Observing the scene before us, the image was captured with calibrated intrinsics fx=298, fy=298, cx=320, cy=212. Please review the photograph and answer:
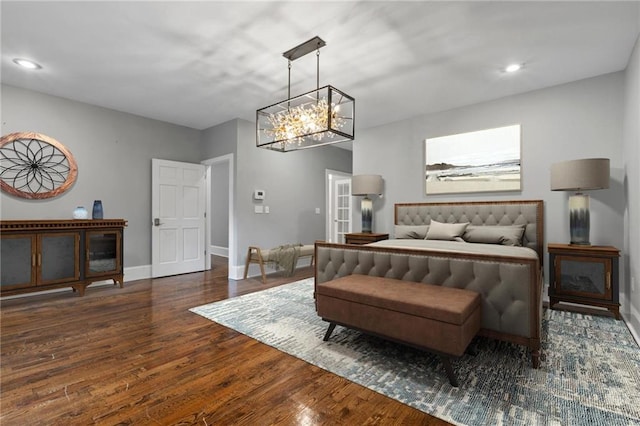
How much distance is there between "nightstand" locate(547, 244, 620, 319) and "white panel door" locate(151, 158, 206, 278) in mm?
5364

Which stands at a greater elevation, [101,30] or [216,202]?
[101,30]

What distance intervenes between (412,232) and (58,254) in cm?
474

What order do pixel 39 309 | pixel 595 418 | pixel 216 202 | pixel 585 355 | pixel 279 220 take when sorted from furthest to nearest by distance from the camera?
1. pixel 216 202
2. pixel 279 220
3. pixel 39 309
4. pixel 585 355
5. pixel 595 418

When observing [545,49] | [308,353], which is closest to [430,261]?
[308,353]

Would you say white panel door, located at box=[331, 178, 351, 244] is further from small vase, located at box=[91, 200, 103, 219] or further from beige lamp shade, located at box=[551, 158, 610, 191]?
small vase, located at box=[91, 200, 103, 219]

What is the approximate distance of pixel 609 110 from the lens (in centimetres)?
347

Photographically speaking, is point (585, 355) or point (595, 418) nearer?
point (595, 418)

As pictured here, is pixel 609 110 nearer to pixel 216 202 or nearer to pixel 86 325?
pixel 86 325

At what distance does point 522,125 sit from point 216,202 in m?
6.75

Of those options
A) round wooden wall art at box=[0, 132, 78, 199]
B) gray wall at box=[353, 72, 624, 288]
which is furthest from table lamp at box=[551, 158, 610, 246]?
round wooden wall art at box=[0, 132, 78, 199]

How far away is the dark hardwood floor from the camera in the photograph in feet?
5.22

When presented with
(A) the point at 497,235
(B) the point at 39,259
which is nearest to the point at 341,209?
(A) the point at 497,235

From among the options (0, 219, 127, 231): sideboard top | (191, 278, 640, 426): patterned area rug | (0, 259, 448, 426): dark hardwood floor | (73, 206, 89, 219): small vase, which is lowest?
(0, 259, 448, 426): dark hardwood floor

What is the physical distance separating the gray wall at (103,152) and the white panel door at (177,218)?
14 centimetres
